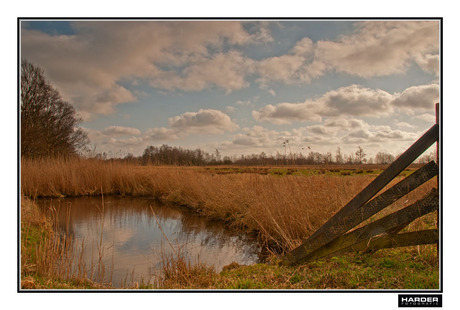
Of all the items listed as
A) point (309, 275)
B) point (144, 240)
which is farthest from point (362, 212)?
point (144, 240)

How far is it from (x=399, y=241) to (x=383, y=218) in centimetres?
34

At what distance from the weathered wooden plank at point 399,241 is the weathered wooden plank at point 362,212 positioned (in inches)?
11.0

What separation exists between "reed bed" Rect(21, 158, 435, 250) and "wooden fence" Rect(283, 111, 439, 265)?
1.05 metres

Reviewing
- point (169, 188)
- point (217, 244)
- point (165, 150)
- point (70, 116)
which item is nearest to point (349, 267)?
point (217, 244)

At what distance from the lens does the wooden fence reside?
2787 mm

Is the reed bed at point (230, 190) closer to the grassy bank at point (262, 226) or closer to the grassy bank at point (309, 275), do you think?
the grassy bank at point (262, 226)

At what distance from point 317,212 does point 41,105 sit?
49.0ft

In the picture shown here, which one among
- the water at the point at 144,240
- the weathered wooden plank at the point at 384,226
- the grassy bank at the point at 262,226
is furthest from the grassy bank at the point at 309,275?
the water at the point at 144,240

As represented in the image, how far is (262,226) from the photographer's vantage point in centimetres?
550

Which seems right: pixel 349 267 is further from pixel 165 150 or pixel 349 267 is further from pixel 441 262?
pixel 165 150

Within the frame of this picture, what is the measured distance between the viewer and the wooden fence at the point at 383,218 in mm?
2787
